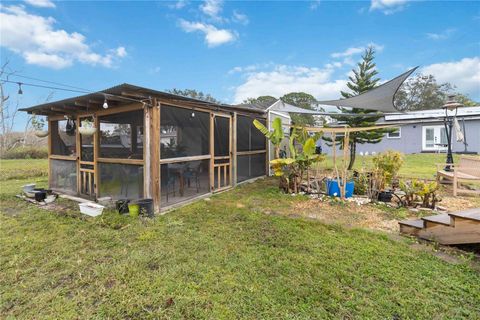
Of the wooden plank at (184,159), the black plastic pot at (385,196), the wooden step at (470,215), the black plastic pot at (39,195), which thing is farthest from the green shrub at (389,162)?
the black plastic pot at (39,195)

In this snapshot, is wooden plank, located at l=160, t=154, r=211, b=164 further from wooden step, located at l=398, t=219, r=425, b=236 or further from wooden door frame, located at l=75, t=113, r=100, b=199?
wooden step, located at l=398, t=219, r=425, b=236

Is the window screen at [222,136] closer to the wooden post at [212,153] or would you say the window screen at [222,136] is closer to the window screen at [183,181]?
the wooden post at [212,153]

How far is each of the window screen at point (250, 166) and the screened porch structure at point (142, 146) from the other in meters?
0.40

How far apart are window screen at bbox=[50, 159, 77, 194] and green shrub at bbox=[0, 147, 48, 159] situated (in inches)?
497

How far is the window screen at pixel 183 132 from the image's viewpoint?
5.24 meters

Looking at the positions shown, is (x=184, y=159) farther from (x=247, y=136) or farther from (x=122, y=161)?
(x=247, y=136)

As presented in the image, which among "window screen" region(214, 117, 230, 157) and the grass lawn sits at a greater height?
"window screen" region(214, 117, 230, 157)

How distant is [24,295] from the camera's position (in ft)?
8.07

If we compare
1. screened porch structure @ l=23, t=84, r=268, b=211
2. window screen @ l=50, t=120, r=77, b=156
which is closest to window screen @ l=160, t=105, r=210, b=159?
screened porch structure @ l=23, t=84, r=268, b=211

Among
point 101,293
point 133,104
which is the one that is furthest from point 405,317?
point 133,104

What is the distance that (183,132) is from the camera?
18.7 feet

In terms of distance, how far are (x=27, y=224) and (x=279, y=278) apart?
4914 mm

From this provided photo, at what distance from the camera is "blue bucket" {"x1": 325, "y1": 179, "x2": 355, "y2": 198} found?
637 centimetres

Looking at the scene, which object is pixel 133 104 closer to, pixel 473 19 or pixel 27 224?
pixel 27 224
